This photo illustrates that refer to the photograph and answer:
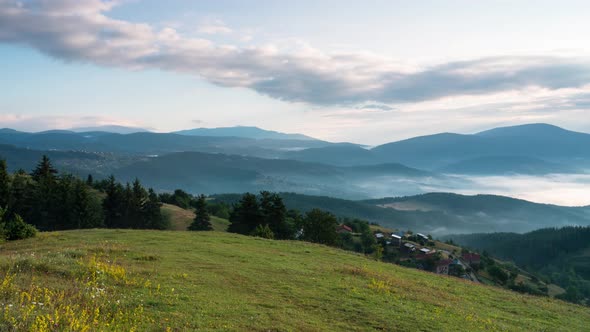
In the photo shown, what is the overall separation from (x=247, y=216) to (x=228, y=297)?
46.8m

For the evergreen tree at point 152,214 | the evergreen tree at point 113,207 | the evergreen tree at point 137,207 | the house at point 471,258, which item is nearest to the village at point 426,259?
the house at point 471,258

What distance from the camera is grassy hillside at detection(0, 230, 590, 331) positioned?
497 inches

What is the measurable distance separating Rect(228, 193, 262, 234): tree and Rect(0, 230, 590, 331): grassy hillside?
107 feet

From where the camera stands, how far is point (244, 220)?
207ft

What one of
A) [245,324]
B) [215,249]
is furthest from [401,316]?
[215,249]

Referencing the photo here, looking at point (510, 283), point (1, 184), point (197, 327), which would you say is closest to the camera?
point (197, 327)

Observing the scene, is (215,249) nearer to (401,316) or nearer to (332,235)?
(401,316)

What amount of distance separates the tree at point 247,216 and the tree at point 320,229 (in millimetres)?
8870

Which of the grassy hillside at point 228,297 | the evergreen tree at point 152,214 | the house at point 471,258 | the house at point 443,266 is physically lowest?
the house at point 471,258

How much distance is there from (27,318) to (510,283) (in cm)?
10980

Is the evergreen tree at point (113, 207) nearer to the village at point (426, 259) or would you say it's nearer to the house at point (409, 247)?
the village at point (426, 259)

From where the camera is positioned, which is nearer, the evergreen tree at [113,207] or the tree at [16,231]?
the tree at [16,231]

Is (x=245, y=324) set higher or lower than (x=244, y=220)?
higher

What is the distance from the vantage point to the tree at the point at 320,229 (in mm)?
65044
